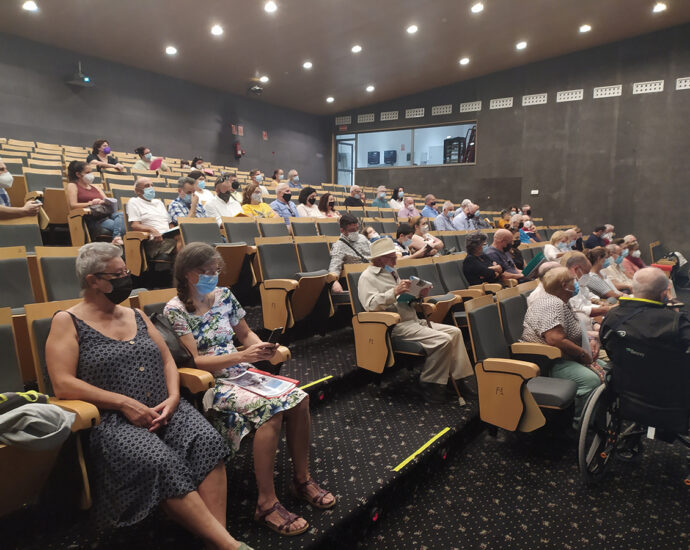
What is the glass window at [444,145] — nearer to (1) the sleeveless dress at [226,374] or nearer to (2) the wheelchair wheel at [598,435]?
(2) the wheelchair wheel at [598,435]

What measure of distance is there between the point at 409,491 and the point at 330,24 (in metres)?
7.05

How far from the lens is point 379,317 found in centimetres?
226

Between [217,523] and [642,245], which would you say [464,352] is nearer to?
[217,523]

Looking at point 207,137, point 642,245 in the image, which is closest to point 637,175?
point 642,245

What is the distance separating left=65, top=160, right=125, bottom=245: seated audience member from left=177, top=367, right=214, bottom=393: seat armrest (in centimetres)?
223

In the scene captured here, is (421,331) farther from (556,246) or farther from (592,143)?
(592,143)

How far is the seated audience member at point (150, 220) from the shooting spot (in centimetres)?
307

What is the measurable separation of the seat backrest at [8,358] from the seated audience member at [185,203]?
2224mm

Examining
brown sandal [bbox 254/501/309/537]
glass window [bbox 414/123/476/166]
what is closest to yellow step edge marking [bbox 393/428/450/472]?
brown sandal [bbox 254/501/309/537]

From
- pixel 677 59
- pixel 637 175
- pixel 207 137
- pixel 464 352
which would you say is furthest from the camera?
pixel 207 137

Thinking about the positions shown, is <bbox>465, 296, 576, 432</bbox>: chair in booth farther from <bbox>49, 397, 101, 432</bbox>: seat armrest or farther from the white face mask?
the white face mask

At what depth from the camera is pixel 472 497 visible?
172 cm

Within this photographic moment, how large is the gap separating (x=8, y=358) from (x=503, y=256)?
3056mm

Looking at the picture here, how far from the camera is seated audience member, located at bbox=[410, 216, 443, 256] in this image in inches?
142
